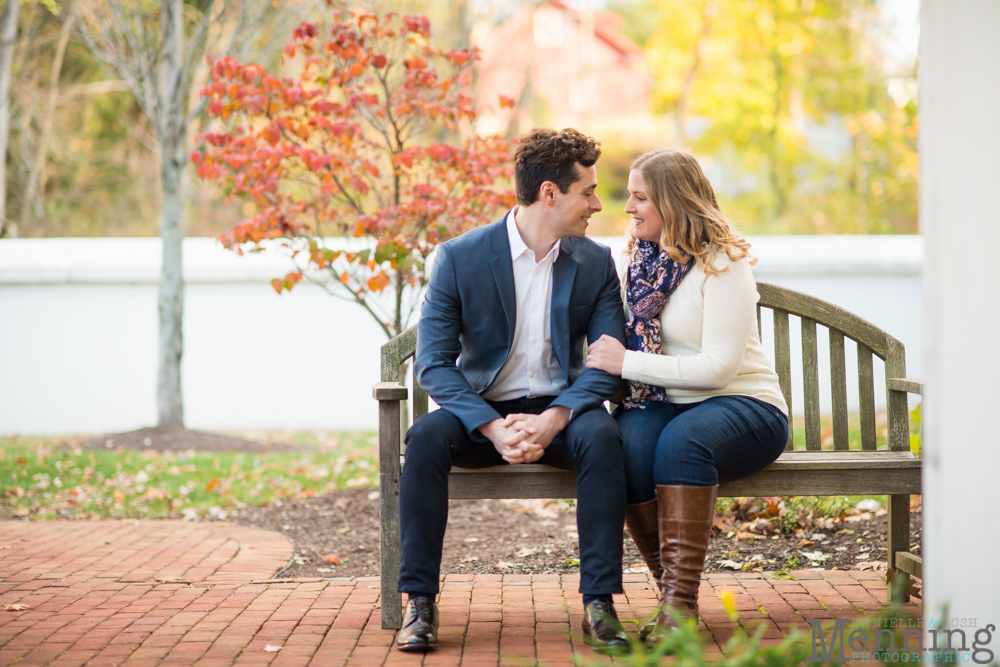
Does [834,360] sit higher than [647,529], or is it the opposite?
[834,360]

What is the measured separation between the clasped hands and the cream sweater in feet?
0.91

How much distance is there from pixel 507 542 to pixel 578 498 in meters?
1.51

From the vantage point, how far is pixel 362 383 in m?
8.33

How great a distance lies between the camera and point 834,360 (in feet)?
10.9

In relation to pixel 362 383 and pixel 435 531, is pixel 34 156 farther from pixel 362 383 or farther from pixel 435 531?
pixel 435 531

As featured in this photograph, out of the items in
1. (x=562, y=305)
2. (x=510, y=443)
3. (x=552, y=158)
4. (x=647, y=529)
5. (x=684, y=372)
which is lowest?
(x=647, y=529)

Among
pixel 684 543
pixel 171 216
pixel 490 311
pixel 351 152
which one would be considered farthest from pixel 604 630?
pixel 171 216

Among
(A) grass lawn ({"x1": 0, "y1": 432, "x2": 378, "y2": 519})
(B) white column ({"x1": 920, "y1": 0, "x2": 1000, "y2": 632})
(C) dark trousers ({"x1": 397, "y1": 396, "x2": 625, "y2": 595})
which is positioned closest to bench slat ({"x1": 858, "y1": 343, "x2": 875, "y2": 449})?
(C) dark trousers ({"x1": 397, "y1": 396, "x2": 625, "y2": 595})

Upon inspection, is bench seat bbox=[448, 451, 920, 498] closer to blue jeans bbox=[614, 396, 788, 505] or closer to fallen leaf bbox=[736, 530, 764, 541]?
blue jeans bbox=[614, 396, 788, 505]

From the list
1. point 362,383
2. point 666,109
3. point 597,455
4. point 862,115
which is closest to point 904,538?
point 597,455

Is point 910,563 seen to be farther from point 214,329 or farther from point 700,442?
point 214,329

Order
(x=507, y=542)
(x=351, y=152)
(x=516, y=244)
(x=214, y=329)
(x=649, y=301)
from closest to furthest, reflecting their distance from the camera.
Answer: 1. (x=649, y=301)
2. (x=516, y=244)
3. (x=507, y=542)
4. (x=351, y=152)
5. (x=214, y=329)

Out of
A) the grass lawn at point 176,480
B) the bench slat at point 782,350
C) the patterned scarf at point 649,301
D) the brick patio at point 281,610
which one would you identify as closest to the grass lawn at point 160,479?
the grass lawn at point 176,480

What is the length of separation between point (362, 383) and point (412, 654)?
228 inches
